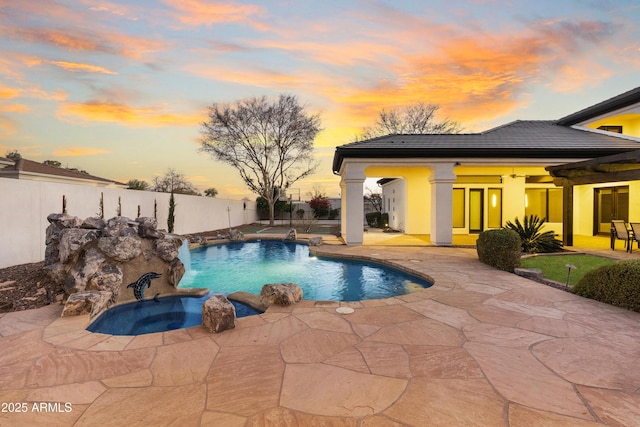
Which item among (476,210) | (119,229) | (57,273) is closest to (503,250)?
(476,210)

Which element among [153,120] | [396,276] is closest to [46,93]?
[153,120]

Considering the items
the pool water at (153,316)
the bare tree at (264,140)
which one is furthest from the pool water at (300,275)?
the bare tree at (264,140)

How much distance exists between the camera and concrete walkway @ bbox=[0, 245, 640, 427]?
6.93 ft

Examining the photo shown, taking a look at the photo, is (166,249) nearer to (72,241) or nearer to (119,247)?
(119,247)

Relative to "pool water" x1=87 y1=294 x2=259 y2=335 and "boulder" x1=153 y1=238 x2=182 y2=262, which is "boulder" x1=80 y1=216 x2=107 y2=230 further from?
"pool water" x1=87 y1=294 x2=259 y2=335

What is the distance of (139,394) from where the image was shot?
7.69 ft

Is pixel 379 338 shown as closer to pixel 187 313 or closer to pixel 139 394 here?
pixel 139 394

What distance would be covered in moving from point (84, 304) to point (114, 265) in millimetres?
1410

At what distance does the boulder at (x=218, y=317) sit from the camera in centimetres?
365

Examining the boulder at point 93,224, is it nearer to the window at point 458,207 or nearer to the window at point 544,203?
the window at point 458,207

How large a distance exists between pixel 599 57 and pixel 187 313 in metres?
16.0

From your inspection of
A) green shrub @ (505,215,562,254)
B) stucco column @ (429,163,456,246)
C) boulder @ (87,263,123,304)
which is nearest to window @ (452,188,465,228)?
stucco column @ (429,163,456,246)

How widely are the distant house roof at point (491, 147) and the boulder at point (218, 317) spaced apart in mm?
8704

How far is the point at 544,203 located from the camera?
47.2 ft
